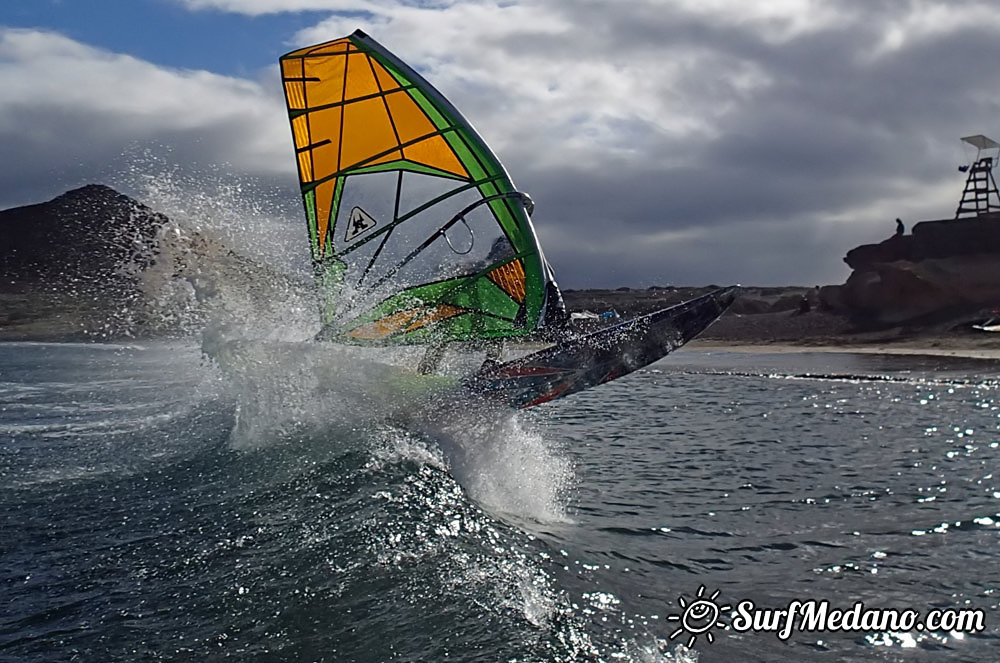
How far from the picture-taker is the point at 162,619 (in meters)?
3.67

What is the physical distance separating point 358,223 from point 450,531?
4798mm

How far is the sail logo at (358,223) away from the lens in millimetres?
8891

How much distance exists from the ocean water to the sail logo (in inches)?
61.4

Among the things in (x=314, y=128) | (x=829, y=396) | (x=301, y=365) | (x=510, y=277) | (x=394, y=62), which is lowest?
(x=829, y=396)

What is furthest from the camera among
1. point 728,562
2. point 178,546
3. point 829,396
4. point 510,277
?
point 829,396

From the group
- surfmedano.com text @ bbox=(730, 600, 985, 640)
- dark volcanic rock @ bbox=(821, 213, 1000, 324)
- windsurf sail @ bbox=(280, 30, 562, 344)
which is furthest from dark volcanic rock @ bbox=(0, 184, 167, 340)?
surfmedano.com text @ bbox=(730, 600, 985, 640)

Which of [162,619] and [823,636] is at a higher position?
[162,619]

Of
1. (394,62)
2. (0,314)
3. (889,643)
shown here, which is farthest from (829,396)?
(0,314)

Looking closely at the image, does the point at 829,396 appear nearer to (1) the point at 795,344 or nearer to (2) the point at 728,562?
(2) the point at 728,562

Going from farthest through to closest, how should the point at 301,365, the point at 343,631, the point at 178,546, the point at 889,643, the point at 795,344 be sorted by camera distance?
the point at 795,344
the point at 301,365
the point at 178,546
the point at 889,643
the point at 343,631

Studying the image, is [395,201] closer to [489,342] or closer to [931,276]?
[489,342]

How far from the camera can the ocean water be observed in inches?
144

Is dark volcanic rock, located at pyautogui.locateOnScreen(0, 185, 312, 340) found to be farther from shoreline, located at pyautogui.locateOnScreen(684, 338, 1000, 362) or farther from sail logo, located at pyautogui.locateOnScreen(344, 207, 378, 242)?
shoreline, located at pyautogui.locateOnScreen(684, 338, 1000, 362)

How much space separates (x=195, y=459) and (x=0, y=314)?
2839 inches
